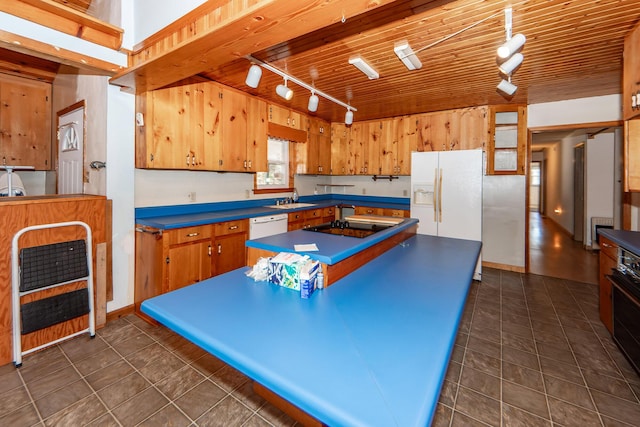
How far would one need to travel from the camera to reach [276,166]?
16.6 ft

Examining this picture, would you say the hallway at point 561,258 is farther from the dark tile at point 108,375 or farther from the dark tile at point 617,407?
the dark tile at point 108,375

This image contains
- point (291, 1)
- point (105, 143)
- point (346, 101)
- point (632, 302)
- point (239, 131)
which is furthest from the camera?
point (346, 101)

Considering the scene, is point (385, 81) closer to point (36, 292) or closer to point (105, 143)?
point (105, 143)

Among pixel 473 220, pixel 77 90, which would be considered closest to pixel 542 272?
pixel 473 220

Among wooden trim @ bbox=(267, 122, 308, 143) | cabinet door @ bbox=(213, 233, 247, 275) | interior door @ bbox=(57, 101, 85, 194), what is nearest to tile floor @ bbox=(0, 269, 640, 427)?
cabinet door @ bbox=(213, 233, 247, 275)

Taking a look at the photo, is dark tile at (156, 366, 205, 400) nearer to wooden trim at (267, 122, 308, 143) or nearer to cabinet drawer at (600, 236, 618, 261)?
wooden trim at (267, 122, 308, 143)

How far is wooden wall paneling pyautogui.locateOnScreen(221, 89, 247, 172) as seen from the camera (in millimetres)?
3689

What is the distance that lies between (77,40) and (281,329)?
2788mm

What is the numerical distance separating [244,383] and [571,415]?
2031mm

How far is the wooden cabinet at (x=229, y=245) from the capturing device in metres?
3.24

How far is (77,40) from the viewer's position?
232 cm

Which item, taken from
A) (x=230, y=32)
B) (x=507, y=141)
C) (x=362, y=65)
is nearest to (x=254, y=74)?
(x=230, y=32)

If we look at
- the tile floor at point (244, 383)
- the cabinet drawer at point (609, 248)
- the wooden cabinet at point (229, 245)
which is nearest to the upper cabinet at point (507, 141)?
the cabinet drawer at point (609, 248)

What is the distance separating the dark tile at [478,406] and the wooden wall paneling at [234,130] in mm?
3285
